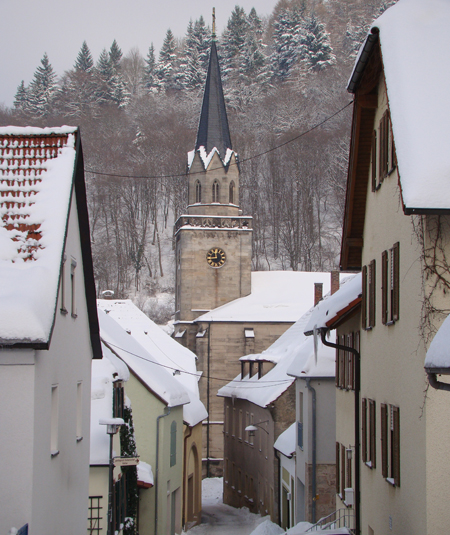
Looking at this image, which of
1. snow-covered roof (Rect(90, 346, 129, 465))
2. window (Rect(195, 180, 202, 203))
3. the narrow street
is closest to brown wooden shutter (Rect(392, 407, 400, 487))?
snow-covered roof (Rect(90, 346, 129, 465))

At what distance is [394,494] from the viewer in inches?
459

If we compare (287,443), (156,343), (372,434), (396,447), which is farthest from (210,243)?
(396,447)

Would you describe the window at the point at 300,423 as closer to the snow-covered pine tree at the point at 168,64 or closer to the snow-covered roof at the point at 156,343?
the snow-covered roof at the point at 156,343

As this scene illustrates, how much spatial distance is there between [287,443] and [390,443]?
14770 millimetres

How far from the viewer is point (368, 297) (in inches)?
552

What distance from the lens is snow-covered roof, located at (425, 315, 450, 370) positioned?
589 cm

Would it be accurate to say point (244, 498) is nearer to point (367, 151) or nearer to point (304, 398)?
point (304, 398)

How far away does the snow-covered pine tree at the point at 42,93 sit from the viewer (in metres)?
103

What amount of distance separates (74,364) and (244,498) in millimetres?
25480

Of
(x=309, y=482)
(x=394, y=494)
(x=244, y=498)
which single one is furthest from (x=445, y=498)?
(x=244, y=498)

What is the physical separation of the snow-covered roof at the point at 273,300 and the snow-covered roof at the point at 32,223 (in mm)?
40285

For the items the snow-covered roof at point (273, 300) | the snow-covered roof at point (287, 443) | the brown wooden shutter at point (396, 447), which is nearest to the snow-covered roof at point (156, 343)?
the snow-covered roof at point (287, 443)

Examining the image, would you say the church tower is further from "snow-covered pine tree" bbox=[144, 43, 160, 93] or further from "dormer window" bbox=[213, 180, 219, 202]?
"snow-covered pine tree" bbox=[144, 43, 160, 93]

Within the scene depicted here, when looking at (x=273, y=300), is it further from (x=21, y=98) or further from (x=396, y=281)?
(x=21, y=98)
